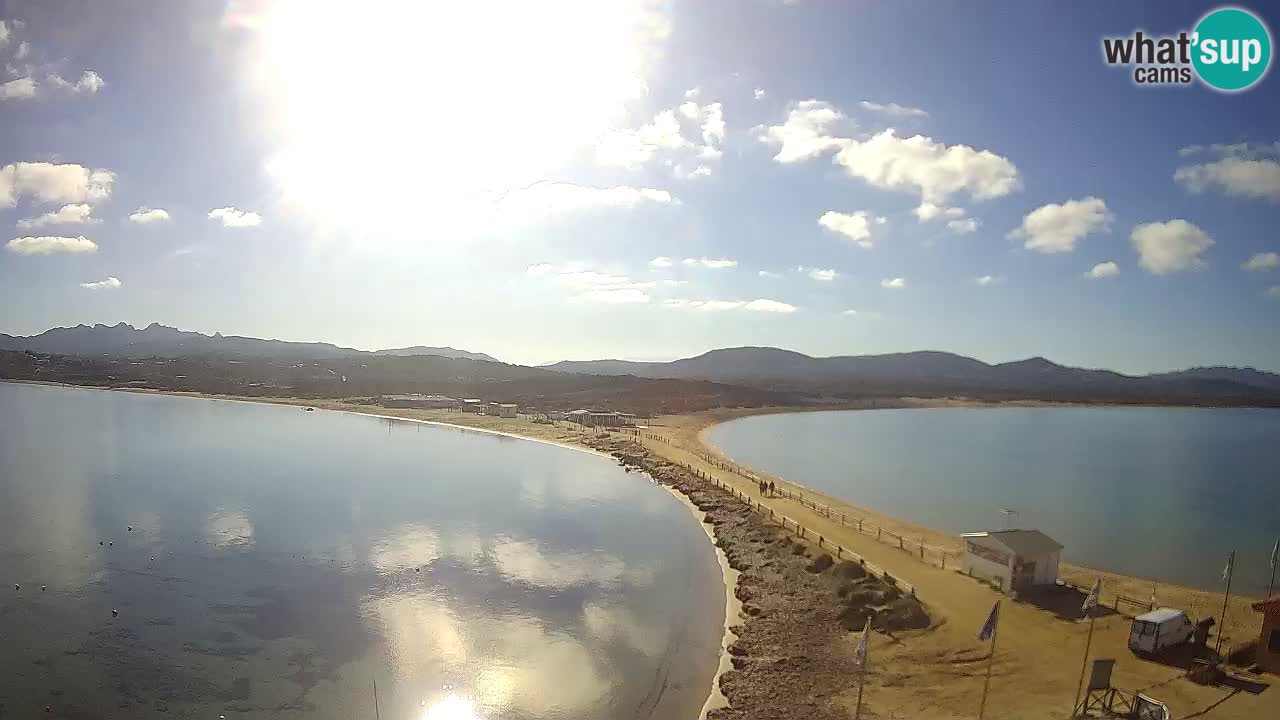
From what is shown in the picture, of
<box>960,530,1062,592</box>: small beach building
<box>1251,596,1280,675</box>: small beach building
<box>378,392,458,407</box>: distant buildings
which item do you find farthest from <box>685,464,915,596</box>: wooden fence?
<box>378,392,458,407</box>: distant buildings

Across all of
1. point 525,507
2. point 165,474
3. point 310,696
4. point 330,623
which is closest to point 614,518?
point 525,507

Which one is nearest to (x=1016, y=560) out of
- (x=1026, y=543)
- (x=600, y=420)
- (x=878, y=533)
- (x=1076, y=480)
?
(x=1026, y=543)

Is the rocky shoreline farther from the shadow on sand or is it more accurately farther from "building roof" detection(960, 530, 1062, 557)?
"building roof" detection(960, 530, 1062, 557)

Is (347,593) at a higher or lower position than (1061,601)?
lower

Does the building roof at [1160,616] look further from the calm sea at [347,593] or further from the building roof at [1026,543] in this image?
the calm sea at [347,593]

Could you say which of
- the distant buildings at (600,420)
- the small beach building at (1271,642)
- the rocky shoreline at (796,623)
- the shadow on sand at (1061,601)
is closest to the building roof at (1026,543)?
the shadow on sand at (1061,601)

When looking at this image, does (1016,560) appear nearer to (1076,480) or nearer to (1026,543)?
(1026,543)

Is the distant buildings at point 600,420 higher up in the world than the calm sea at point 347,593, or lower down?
higher up

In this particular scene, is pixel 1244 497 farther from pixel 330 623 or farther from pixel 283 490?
→ pixel 283 490
